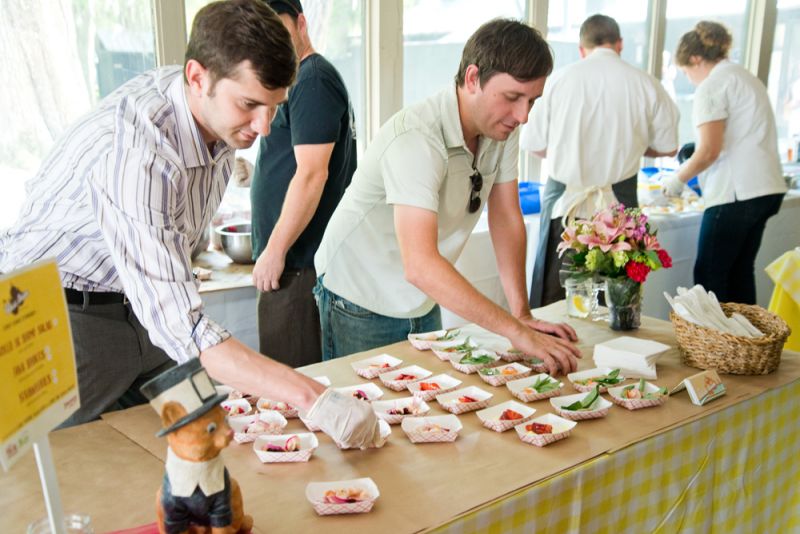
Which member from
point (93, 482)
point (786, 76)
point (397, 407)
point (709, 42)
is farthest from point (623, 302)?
point (786, 76)

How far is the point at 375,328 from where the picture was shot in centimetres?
191

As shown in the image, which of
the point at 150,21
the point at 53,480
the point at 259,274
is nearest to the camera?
the point at 53,480

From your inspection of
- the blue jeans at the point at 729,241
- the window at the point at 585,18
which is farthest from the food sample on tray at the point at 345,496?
the window at the point at 585,18

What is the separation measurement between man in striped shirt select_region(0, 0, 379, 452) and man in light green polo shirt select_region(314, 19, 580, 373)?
459 mm

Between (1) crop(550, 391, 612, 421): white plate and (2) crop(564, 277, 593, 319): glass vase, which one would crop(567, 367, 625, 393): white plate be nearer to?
(1) crop(550, 391, 612, 421): white plate

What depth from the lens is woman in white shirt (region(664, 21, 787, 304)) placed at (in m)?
3.39

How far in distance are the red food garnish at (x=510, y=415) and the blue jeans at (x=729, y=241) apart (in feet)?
8.04

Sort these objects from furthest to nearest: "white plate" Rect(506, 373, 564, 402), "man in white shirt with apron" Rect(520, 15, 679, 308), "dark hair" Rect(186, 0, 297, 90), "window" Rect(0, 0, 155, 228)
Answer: "man in white shirt with apron" Rect(520, 15, 679, 308), "window" Rect(0, 0, 155, 228), "white plate" Rect(506, 373, 564, 402), "dark hair" Rect(186, 0, 297, 90)

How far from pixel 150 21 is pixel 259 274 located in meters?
1.03

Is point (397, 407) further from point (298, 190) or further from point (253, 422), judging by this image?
point (298, 190)

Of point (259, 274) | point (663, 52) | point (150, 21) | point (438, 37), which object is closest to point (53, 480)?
point (259, 274)

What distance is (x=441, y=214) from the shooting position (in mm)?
1816

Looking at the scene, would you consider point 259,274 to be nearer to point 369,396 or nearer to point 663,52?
point 369,396

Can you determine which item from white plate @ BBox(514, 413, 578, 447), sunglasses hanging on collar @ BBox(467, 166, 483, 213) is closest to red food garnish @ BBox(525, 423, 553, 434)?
white plate @ BBox(514, 413, 578, 447)
